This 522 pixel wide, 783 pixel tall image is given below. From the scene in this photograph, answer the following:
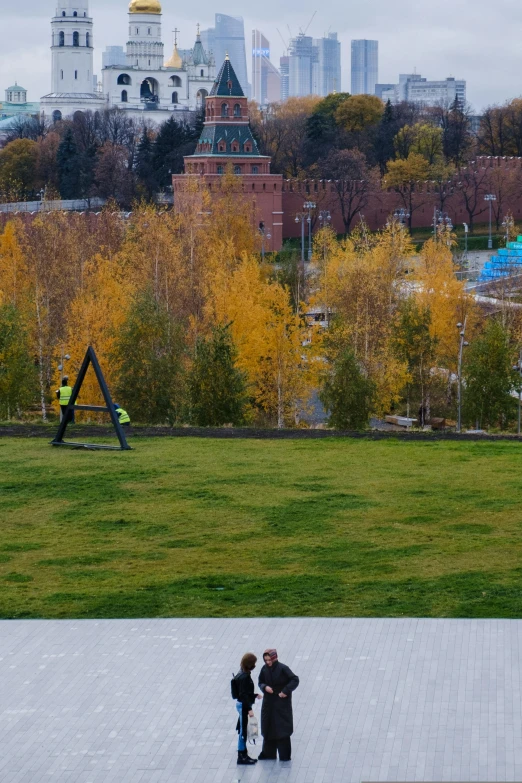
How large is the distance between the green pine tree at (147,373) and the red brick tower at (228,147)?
101ft

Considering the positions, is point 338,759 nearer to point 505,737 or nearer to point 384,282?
point 505,737

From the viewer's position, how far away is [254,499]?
14453 mm

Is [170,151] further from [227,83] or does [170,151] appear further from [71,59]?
[71,59]

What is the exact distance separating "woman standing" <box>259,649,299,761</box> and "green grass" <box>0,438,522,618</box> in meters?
2.65

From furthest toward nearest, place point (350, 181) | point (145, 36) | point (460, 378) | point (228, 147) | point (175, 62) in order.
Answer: point (175, 62) < point (145, 36) < point (350, 181) < point (228, 147) < point (460, 378)

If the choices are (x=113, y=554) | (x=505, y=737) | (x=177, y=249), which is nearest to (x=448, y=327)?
(x=177, y=249)

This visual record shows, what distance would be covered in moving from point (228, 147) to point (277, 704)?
50.4 meters

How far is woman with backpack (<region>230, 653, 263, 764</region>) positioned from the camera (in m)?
8.23

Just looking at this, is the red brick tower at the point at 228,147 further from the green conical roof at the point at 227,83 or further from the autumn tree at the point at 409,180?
the autumn tree at the point at 409,180


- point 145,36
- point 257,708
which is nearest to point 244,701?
point 257,708

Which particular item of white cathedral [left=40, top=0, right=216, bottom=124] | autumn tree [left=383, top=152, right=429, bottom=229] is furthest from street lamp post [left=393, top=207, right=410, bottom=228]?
white cathedral [left=40, top=0, right=216, bottom=124]

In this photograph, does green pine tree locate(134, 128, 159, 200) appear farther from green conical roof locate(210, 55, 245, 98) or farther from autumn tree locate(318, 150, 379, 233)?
green conical roof locate(210, 55, 245, 98)

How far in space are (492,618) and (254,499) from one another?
13.7 feet

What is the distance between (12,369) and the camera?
24609mm
